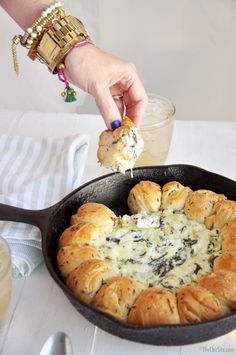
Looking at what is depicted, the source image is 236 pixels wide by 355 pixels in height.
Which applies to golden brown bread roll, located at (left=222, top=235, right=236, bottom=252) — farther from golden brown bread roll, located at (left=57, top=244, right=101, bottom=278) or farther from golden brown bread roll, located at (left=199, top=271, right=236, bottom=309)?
golden brown bread roll, located at (left=57, top=244, right=101, bottom=278)

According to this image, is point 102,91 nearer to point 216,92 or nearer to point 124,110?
point 124,110

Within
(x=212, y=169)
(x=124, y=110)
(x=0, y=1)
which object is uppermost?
(x=0, y=1)

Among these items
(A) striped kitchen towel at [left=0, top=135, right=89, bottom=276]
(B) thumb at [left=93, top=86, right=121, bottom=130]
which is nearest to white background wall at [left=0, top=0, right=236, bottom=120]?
(A) striped kitchen towel at [left=0, top=135, right=89, bottom=276]

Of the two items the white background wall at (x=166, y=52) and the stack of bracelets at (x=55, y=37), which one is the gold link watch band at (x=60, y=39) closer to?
the stack of bracelets at (x=55, y=37)


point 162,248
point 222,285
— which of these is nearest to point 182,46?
point 162,248

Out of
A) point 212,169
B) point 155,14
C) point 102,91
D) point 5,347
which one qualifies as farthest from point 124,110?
point 155,14

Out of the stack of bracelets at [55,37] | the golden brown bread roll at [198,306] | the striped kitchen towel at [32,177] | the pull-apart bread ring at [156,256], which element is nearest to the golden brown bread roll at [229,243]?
the pull-apart bread ring at [156,256]

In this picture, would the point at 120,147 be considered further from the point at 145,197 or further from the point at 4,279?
the point at 4,279
